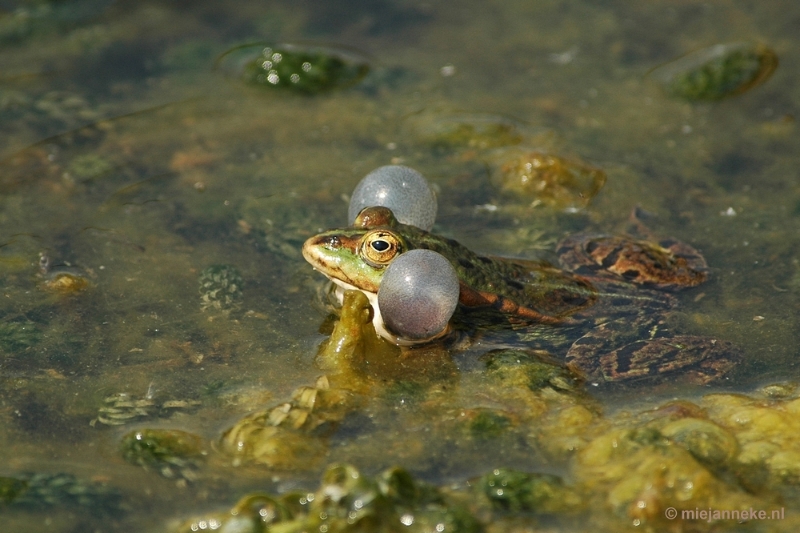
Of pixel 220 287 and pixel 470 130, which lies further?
pixel 470 130

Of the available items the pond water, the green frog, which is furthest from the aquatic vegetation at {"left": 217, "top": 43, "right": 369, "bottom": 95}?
the green frog

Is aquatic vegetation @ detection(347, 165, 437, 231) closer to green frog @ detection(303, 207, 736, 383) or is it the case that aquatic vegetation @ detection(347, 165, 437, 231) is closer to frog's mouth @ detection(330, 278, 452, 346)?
green frog @ detection(303, 207, 736, 383)

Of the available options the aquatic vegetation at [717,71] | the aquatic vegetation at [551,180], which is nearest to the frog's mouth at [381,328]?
the aquatic vegetation at [551,180]

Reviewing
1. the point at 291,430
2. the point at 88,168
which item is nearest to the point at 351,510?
the point at 291,430

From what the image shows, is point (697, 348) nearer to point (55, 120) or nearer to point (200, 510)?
point (200, 510)

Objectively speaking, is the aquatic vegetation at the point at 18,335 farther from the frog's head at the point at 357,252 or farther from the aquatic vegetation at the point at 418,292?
the aquatic vegetation at the point at 418,292

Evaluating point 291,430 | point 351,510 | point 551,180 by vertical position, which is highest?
point 551,180

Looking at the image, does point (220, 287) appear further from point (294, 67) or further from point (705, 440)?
point (705, 440)

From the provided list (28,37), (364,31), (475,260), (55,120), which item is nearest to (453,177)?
(475,260)
